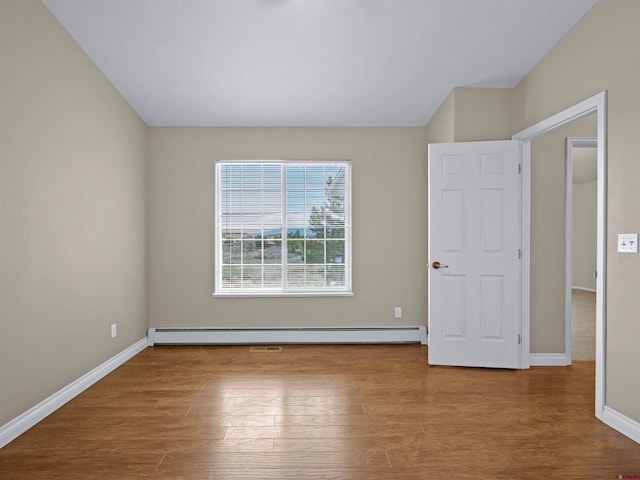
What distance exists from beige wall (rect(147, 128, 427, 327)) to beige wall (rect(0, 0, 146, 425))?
0.57 meters

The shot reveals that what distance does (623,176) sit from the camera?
106 inches

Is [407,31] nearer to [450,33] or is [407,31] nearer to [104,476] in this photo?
[450,33]

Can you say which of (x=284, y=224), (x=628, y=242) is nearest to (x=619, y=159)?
(x=628, y=242)

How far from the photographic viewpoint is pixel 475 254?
156 inches

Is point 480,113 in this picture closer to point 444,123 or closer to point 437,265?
point 444,123

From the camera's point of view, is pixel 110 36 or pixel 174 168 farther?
pixel 174 168

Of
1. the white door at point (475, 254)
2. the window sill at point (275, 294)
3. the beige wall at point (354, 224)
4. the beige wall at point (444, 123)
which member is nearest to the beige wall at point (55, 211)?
the beige wall at point (354, 224)

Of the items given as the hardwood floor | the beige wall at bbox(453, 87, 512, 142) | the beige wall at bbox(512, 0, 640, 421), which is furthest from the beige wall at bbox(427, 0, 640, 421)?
the hardwood floor

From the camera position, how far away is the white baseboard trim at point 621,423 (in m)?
2.53

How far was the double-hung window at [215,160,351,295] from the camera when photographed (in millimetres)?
5000

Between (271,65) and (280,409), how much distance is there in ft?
9.58

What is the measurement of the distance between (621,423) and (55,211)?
13.6ft

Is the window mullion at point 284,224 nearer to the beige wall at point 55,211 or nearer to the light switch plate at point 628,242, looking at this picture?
the beige wall at point 55,211

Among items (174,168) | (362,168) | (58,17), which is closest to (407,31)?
(362,168)
